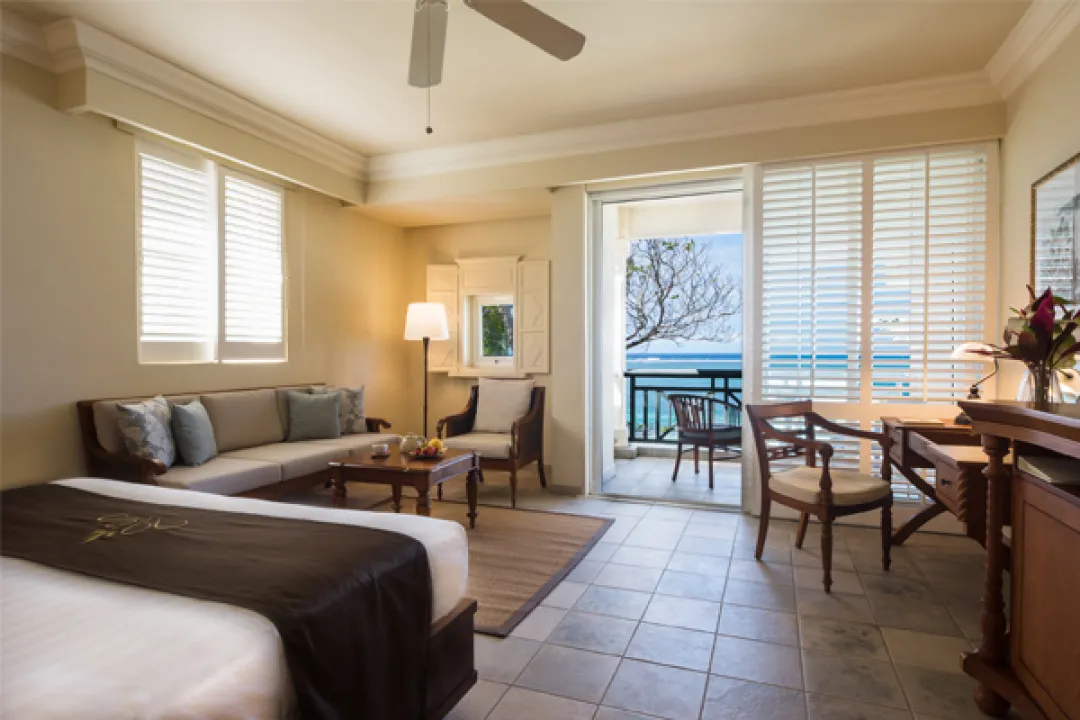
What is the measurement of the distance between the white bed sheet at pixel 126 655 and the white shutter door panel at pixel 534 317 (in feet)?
13.6

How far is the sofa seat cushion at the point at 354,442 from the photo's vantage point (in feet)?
14.0

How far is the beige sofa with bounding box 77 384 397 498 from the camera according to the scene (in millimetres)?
3248

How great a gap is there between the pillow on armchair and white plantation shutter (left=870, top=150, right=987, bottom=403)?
2.69m

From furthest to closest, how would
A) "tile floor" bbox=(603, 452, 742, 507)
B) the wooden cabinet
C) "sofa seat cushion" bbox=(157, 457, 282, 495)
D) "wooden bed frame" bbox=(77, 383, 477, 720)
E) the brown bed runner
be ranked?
"tile floor" bbox=(603, 452, 742, 507) < "sofa seat cushion" bbox=(157, 457, 282, 495) < "wooden bed frame" bbox=(77, 383, 477, 720) < the wooden cabinet < the brown bed runner

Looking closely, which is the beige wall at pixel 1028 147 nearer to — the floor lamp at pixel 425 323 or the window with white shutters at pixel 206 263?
the floor lamp at pixel 425 323

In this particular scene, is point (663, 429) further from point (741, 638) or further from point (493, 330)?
point (741, 638)

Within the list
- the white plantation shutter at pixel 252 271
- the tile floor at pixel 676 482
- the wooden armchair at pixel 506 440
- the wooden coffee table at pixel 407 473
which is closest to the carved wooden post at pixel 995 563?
the tile floor at pixel 676 482

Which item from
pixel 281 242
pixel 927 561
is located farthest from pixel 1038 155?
pixel 281 242

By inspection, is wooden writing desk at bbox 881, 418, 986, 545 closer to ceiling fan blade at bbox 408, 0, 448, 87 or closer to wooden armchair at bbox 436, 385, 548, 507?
wooden armchair at bbox 436, 385, 548, 507

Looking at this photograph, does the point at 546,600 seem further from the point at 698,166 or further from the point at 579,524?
the point at 698,166

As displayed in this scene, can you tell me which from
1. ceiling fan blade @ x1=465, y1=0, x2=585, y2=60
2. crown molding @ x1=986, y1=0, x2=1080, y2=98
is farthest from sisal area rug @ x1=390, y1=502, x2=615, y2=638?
crown molding @ x1=986, y1=0, x2=1080, y2=98

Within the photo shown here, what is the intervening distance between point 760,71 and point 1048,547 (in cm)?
296

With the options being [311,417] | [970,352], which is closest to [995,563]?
[970,352]

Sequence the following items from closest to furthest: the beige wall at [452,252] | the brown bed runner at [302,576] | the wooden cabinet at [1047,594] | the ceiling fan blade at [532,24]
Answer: the brown bed runner at [302,576]
the wooden cabinet at [1047,594]
the ceiling fan blade at [532,24]
the beige wall at [452,252]
